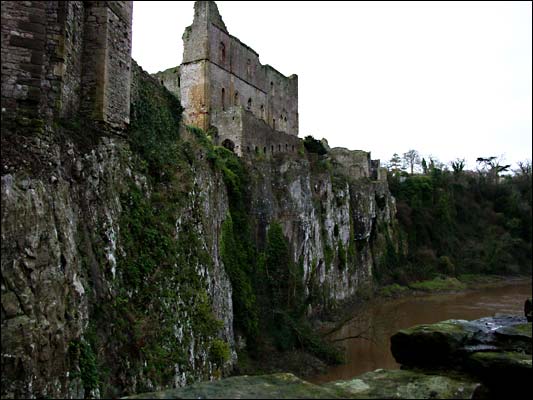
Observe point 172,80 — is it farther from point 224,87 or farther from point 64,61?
point 64,61

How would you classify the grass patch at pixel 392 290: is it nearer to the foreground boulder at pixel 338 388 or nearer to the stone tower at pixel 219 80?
the stone tower at pixel 219 80

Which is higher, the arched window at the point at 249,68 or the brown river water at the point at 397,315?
the arched window at the point at 249,68

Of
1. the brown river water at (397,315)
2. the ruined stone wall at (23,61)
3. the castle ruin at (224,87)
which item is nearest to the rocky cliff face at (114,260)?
the ruined stone wall at (23,61)

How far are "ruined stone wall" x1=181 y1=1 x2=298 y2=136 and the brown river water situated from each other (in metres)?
14.6

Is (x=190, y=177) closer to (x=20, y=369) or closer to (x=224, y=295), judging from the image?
(x=224, y=295)

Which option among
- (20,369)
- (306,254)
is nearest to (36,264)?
(20,369)

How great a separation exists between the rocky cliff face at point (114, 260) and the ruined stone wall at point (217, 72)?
14.5 m

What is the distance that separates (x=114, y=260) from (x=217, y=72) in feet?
87.2

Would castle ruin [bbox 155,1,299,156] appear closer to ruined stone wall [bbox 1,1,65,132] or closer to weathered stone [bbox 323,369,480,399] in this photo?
ruined stone wall [bbox 1,1,65,132]

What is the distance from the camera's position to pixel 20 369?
20.7ft

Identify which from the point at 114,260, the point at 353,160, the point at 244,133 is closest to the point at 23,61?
the point at 114,260

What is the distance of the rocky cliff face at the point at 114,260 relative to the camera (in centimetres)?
675

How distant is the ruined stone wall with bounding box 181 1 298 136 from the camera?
1289 inches

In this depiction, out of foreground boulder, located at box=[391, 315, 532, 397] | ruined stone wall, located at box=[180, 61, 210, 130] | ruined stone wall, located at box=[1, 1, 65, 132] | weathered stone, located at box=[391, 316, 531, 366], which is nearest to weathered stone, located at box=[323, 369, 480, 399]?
foreground boulder, located at box=[391, 315, 532, 397]
